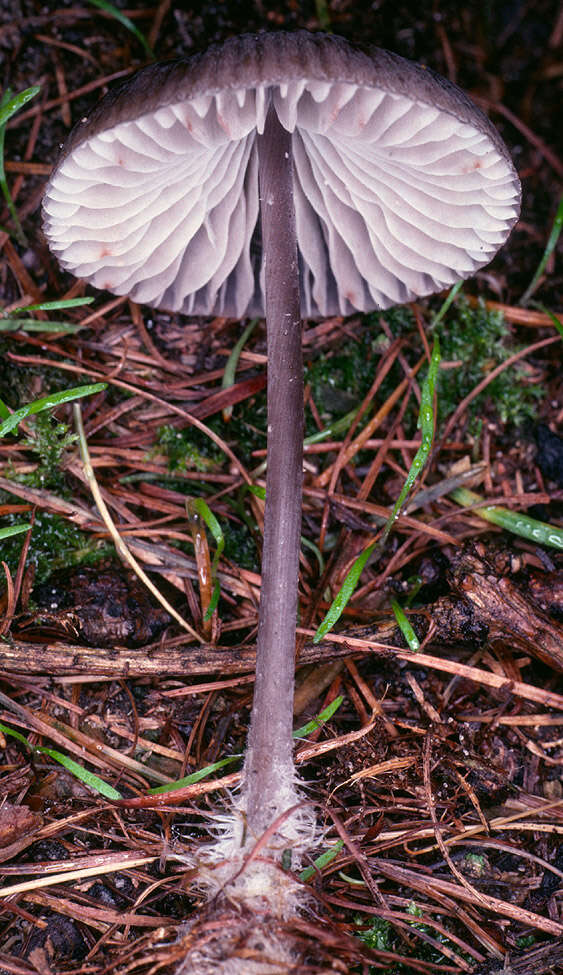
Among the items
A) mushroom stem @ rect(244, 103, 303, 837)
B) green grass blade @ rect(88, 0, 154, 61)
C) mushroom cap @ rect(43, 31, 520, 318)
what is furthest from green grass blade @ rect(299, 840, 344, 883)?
green grass blade @ rect(88, 0, 154, 61)

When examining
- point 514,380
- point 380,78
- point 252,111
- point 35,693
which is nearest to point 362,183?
point 252,111

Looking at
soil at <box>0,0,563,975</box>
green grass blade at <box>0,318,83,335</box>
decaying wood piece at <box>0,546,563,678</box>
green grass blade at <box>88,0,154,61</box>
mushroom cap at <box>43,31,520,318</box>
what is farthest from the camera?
green grass blade at <box>88,0,154,61</box>

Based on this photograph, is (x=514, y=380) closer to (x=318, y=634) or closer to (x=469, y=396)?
(x=469, y=396)

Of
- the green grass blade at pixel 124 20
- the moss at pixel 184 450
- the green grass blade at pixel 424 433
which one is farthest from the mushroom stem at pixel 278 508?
the green grass blade at pixel 124 20

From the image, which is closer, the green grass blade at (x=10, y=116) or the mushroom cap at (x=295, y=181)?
the mushroom cap at (x=295, y=181)

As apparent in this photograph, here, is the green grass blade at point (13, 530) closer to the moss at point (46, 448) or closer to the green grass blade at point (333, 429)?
the moss at point (46, 448)

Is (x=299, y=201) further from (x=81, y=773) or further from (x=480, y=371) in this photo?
(x=81, y=773)

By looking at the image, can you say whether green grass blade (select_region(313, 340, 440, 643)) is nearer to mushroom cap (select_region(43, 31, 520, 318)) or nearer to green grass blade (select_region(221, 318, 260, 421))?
mushroom cap (select_region(43, 31, 520, 318))
